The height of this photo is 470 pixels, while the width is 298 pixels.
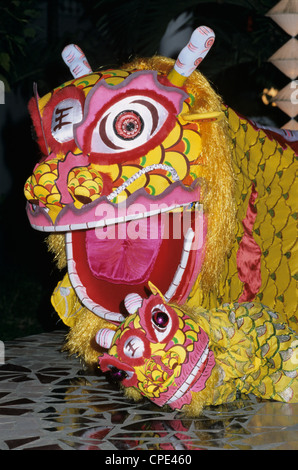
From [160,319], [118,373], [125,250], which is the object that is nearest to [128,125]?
[125,250]

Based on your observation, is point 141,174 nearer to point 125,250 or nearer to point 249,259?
point 125,250

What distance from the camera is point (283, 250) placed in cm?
215

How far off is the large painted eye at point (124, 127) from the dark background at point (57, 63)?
3.01ft

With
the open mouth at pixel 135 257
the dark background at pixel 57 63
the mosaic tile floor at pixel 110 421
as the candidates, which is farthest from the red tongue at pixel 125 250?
the dark background at pixel 57 63

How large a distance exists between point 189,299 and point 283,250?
13.4 inches

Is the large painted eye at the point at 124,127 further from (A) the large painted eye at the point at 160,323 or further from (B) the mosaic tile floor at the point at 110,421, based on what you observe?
(B) the mosaic tile floor at the point at 110,421

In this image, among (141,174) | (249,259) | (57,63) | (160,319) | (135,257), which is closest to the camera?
(160,319)

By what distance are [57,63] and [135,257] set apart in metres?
3.45

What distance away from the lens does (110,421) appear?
1.87m

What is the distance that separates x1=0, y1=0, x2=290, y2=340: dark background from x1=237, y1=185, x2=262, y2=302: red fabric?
3.04ft

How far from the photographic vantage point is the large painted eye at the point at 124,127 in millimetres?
1867

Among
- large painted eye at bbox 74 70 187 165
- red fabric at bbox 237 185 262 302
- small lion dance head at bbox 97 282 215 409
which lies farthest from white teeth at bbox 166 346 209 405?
large painted eye at bbox 74 70 187 165

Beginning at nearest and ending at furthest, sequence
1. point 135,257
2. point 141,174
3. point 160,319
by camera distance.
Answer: point 160,319
point 141,174
point 135,257

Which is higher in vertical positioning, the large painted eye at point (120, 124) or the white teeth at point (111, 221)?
the large painted eye at point (120, 124)
